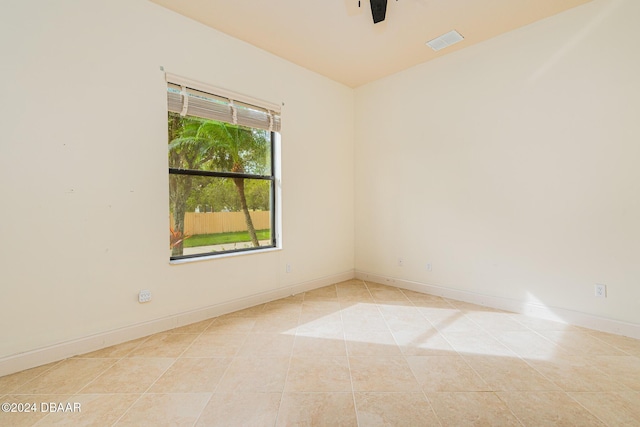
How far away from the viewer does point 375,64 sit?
140 inches

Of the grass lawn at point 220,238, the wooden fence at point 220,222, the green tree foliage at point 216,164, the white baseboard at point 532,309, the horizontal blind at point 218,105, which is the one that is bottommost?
the white baseboard at point 532,309

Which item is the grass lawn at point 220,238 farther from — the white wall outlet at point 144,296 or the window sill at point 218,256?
the white wall outlet at point 144,296

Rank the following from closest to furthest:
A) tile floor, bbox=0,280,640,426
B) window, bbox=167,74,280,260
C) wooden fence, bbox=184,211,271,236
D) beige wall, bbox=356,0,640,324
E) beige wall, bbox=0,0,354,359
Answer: tile floor, bbox=0,280,640,426
beige wall, bbox=0,0,354,359
beige wall, bbox=356,0,640,324
window, bbox=167,74,280,260
wooden fence, bbox=184,211,271,236

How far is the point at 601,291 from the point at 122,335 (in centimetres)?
411

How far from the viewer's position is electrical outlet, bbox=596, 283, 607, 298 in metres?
2.47

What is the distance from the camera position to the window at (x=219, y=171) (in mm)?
2707

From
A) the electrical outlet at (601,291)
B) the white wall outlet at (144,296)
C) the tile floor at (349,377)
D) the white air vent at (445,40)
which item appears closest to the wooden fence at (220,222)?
the white wall outlet at (144,296)

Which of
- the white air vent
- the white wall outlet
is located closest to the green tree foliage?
the white wall outlet

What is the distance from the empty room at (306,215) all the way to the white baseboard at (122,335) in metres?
0.01

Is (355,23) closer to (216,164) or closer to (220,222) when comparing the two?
(216,164)

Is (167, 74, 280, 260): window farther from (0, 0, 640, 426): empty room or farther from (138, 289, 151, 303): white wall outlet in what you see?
(138, 289, 151, 303): white wall outlet

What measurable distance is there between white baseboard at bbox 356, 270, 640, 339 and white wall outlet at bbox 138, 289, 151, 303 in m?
2.89

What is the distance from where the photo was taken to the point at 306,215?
3.72m

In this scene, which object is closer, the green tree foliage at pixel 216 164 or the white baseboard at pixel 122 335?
the white baseboard at pixel 122 335
